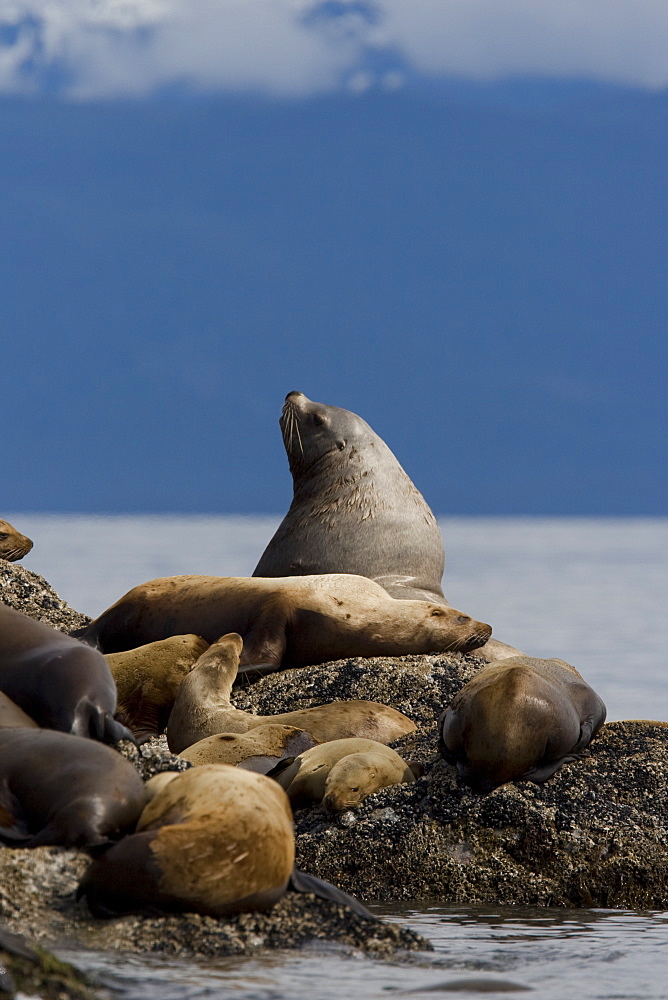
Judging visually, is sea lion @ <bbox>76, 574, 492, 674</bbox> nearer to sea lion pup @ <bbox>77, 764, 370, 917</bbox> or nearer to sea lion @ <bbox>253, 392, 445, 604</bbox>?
sea lion @ <bbox>253, 392, 445, 604</bbox>

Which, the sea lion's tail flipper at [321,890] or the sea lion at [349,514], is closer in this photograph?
the sea lion's tail flipper at [321,890]

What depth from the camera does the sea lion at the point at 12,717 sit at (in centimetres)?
414

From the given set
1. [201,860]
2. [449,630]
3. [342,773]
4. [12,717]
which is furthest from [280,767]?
[449,630]

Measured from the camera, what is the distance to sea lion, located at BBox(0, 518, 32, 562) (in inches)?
366

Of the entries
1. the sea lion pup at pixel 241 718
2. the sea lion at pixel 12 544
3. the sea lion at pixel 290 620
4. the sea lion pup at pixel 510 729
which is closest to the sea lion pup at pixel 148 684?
the sea lion pup at pixel 241 718

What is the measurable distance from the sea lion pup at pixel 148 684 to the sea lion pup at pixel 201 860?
139 inches

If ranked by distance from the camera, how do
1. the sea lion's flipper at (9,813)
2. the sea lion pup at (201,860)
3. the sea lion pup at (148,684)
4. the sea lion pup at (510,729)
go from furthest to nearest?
the sea lion pup at (148,684) < the sea lion pup at (510,729) < the sea lion's flipper at (9,813) < the sea lion pup at (201,860)

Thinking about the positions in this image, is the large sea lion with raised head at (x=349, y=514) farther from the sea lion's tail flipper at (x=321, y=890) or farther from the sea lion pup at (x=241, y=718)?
the sea lion's tail flipper at (x=321, y=890)

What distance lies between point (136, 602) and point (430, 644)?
2.01 meters

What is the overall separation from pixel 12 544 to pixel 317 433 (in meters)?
3.01

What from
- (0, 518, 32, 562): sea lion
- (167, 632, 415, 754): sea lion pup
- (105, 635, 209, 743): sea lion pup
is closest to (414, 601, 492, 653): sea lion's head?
(167, 632, 415, 754): sea lion pup

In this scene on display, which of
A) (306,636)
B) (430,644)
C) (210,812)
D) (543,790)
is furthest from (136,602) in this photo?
(210,812)

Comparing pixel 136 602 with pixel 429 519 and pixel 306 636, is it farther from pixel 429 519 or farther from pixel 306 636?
pixel 429 519

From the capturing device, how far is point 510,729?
5363 mm
